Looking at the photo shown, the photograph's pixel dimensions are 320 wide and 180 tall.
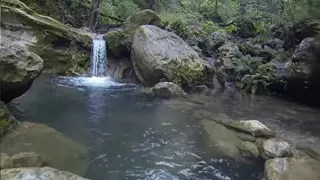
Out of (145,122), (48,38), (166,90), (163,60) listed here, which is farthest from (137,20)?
(145,122)

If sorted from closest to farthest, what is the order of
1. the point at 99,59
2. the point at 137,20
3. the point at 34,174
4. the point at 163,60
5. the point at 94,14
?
the point at 34,174
the point at 163,60
the point at 99,59
the point at 137,20
the point at 94,14

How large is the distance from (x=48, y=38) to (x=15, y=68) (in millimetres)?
7327

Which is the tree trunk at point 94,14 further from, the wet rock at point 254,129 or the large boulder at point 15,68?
the wet rock at point 254,129

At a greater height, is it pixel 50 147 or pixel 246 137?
pixel 246 137

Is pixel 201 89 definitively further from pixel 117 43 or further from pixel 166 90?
pixel 117 43

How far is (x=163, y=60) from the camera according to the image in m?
12.8

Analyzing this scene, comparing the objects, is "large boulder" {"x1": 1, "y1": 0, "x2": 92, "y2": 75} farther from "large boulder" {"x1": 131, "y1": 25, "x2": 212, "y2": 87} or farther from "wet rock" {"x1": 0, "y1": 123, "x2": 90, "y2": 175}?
"wet rock" {"x1": 0, "y1": 123, "x2": 90, "y2": 175}

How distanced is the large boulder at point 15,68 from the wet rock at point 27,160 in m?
2.42

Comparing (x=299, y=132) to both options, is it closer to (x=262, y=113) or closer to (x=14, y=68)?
(x=262, y=113)

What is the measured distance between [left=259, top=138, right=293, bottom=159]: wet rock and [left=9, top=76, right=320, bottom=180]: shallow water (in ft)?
1.35

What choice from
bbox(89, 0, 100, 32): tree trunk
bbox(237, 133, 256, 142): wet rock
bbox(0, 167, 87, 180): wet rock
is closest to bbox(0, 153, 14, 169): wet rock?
bbox(0, 167, 87, 180): wet rock

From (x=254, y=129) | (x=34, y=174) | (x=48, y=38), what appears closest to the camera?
(x=34, y=174)

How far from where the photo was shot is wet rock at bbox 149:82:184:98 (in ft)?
37.4

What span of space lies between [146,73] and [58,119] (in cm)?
547
